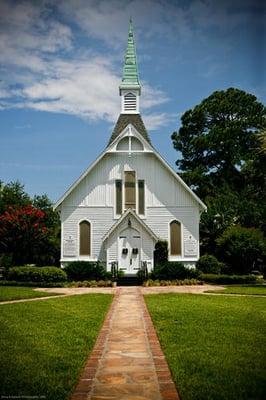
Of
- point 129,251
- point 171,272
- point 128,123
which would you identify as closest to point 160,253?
point 129,251

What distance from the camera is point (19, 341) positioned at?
28.3 feet

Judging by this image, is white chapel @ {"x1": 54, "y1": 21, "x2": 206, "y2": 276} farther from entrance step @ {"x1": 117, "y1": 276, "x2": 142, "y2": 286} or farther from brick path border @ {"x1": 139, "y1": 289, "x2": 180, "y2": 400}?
brick path border @ {"x1": 139, "y1": 289, "x2": 180, "y2": 400}

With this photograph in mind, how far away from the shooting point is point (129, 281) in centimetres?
2603

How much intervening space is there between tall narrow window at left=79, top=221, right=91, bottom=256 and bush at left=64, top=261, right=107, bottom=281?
1.93 m

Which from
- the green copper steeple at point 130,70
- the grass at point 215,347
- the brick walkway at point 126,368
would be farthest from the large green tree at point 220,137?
the brick walkway at point 126,368

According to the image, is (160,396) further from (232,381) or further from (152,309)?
(152,309)

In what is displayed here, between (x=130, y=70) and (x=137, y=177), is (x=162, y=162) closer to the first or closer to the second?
(x=137, y=177)

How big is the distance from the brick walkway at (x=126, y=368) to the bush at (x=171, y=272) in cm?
1448

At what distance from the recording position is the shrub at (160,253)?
2731cm

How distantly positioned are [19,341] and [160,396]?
3.98m

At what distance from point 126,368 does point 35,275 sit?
18.4 metres

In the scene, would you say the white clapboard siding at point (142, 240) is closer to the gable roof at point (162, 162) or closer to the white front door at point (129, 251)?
the white front door at point (129, 251)

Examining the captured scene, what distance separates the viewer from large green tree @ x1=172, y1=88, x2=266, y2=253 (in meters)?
38.7

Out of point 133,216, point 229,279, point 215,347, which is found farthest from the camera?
point 133,216
